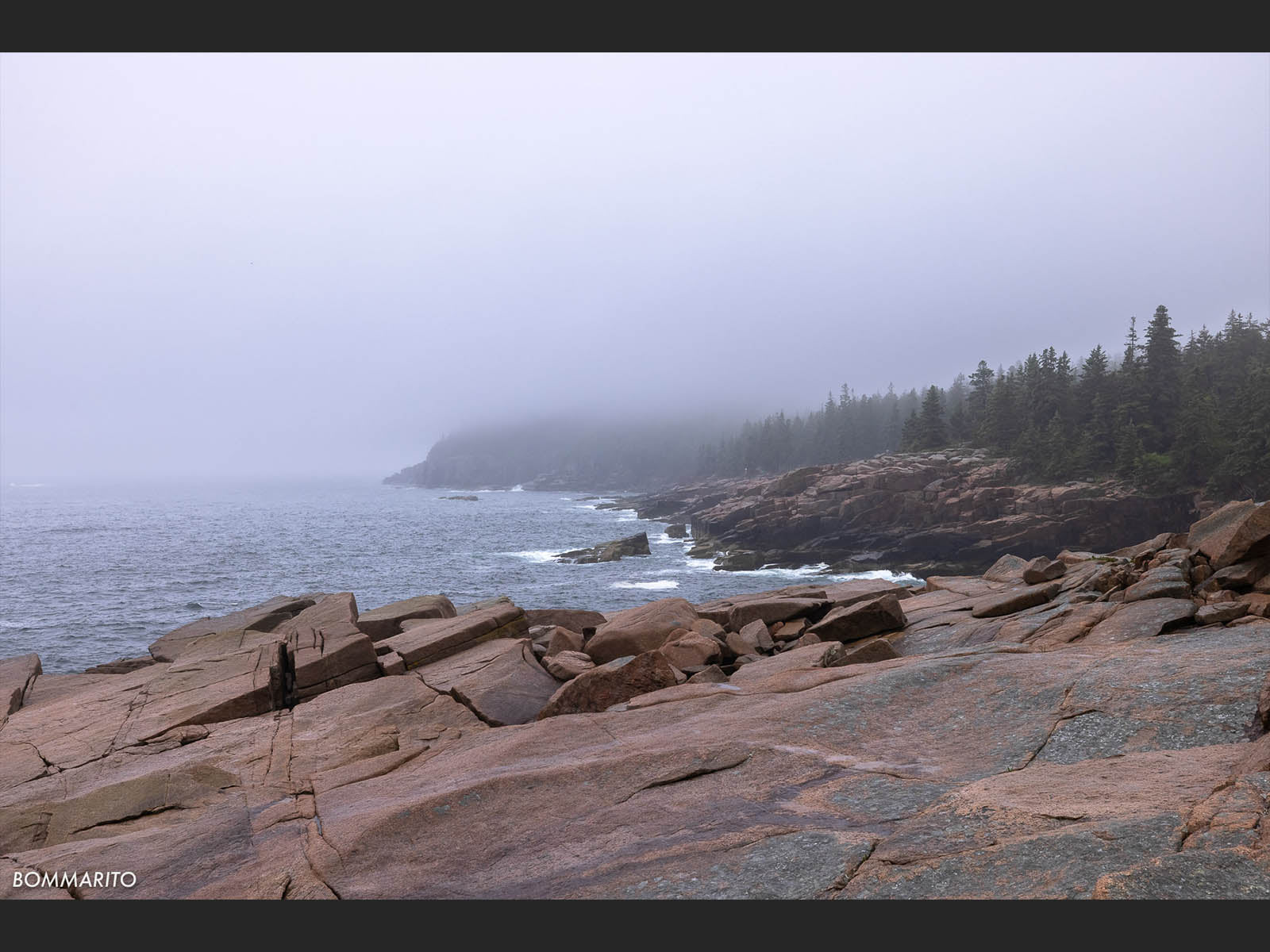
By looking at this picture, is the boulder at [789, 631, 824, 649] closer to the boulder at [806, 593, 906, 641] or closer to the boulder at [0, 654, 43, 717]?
the boulder at [806, 593, 906, 641]

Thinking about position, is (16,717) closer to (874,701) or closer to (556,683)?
(556,683)

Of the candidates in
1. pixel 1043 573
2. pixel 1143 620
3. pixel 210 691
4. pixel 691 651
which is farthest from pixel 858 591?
Result: pixel 210 691

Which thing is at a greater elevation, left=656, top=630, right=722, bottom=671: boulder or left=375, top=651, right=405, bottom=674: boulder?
left=656, top=630, right=722, bottom=671: boulder

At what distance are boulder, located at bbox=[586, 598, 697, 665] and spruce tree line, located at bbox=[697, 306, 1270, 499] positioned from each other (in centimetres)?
5872

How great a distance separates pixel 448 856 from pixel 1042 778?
22.3ft

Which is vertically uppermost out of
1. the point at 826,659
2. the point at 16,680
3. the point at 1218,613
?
the point at 1218,613

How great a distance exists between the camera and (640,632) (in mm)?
18625

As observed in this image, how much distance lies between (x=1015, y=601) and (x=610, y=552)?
57.4 metres

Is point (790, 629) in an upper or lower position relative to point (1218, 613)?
lower

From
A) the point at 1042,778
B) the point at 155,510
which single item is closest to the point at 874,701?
the point at 1042,778

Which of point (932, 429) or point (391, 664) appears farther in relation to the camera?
point (932, 429)

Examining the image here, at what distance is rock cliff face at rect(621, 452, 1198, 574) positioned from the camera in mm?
56906

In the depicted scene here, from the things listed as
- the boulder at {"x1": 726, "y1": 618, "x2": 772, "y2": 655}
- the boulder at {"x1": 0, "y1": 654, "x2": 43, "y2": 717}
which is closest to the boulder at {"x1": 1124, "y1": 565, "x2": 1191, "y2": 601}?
the boulder at {"x1": 726, "y1": 618, "x2": 772, "y2": 655}

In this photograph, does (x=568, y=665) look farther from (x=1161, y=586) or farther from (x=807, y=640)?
(x=1161, y=586)
